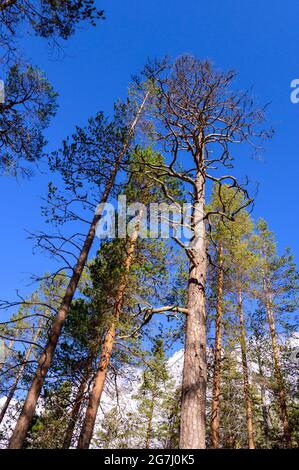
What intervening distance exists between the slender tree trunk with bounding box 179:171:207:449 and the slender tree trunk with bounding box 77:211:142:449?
405 centimetres

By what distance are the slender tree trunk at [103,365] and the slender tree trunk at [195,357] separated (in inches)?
159

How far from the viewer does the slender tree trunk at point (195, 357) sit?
11.9 ft

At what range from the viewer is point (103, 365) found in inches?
356

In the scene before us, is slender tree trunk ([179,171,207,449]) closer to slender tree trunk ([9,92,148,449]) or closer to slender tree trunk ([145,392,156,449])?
slender tree trunk ([9,92,148,449])

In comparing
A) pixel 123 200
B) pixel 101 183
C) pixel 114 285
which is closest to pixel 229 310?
pixel 114 285

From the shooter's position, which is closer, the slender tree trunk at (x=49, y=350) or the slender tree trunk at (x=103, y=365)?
the slender tree trunk at (x=49, y=350)

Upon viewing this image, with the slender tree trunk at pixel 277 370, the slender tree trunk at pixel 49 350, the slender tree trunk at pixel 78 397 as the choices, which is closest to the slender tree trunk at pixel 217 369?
the slender tree trunk at pixel 277 370

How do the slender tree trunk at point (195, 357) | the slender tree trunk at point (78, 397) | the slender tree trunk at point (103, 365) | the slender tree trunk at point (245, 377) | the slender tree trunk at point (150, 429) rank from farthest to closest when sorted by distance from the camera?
the slender tree trunk at point (150, 429) < the slender tree trunk at point (245, 377) < the slender tree trunk at point (78, 397) < the slender tree trunk at point (103, 365) < the slender tree trunk at point (195, 357)

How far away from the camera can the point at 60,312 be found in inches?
294

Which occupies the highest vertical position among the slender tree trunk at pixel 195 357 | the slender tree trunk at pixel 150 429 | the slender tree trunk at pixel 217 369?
the slender tree trunk at pixel 150 429

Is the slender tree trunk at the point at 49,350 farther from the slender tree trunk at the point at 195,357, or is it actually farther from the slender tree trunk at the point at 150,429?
the slender tree trunk at the point at 150,429

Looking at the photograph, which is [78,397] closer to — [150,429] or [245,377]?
[245,377]

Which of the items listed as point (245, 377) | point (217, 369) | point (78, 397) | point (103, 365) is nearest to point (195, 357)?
point (103, 365)

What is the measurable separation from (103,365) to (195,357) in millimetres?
5668
